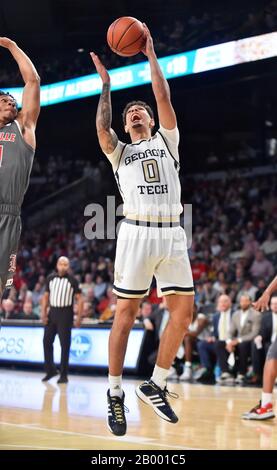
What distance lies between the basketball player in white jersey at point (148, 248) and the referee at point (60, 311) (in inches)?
284

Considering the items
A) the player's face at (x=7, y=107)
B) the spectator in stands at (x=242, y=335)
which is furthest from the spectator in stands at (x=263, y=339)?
the player's face at (x=7, y=107)

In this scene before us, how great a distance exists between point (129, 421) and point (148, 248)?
299 cm

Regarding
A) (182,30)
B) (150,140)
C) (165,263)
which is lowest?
(165,263)

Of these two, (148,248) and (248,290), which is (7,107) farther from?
(248,290)

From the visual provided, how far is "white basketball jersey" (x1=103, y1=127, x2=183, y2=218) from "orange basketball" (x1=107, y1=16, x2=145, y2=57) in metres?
0.82

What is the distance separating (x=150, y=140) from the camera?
257 inches

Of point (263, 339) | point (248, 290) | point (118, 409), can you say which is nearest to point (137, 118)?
point (118, 409)

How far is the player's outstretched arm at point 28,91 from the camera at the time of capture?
258 inches

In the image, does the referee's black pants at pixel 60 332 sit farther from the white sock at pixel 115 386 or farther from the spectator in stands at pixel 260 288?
the white sock at pixel 115 386

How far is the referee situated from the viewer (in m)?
13.5

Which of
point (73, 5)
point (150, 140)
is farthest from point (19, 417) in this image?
point (73, 5)

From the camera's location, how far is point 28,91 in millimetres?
6574

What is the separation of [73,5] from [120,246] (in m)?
18.7
